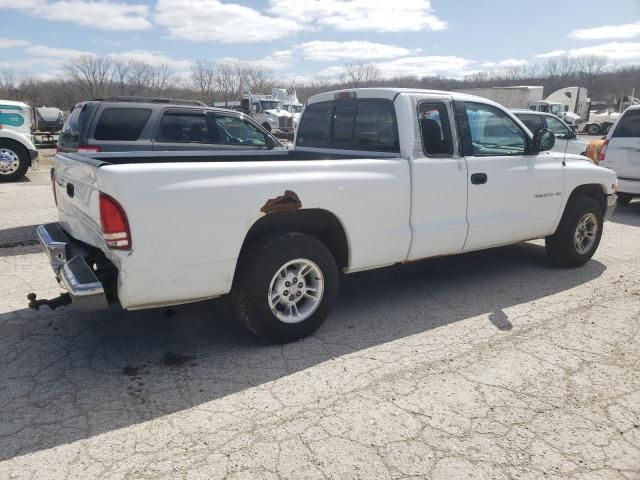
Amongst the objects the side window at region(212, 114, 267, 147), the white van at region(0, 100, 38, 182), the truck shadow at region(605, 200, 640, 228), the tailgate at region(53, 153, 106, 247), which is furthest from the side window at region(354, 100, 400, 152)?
the white van at region(0, 100, 38, 182)

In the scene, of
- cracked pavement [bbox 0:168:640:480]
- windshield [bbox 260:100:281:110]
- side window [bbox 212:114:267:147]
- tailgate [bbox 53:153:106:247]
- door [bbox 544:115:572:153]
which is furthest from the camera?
windshield [bbox 260:100:281:110]

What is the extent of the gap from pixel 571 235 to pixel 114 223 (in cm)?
484

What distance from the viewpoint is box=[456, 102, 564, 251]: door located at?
4.65m

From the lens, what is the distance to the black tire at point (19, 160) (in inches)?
479

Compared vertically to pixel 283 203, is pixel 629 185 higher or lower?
lower

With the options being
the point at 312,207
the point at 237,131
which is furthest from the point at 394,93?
the point at 237,131

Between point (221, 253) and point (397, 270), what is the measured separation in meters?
2.96

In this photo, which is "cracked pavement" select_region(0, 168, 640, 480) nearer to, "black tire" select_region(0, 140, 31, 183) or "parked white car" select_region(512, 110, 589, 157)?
"parked white car" select_region(512, 110, 589, 157)

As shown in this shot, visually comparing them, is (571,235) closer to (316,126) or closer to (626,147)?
(316,126)

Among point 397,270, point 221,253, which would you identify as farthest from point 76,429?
point 397,270

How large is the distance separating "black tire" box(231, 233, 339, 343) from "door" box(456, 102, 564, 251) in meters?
1.66

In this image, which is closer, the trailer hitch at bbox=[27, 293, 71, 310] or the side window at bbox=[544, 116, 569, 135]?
the trailer hitch at bbox=[27, 293, 71, 310]

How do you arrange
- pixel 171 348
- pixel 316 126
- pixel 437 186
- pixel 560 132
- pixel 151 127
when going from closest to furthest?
1. pixel 171 348
2. pixel 437 186
3. pixel 316 126
4. pixel 151 127
5. pixel 560 132

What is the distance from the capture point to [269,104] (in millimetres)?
33125
